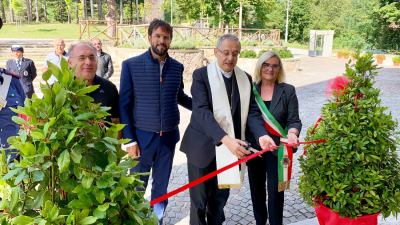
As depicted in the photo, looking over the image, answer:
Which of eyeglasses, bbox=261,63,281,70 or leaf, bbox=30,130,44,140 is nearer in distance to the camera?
leaf, bbox=30,130,44,140

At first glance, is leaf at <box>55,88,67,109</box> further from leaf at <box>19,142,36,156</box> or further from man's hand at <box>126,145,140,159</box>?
man's hand at <box>126,145,140,159</box>

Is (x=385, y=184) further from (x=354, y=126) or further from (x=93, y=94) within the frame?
(x=93, y=94)

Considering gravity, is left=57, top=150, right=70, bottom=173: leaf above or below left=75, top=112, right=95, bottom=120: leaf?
below

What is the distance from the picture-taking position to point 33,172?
4.33 ft

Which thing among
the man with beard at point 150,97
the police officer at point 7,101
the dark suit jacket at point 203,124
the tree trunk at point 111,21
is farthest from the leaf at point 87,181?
the tree trunk at point 111,21

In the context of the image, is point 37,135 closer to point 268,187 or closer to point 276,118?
point 276,118

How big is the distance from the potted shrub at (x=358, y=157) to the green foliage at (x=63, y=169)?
1977 mm

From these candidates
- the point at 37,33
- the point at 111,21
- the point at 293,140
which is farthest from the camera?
Answer: the point at 37,33

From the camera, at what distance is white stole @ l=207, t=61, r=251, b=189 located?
3125 mm

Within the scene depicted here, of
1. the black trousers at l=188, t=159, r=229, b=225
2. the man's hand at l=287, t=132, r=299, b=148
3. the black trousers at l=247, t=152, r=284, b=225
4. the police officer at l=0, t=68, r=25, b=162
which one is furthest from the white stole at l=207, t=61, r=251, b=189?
the police officer at l=0, t=68, r=25, b=162

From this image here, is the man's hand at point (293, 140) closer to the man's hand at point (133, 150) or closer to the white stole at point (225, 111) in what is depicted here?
the white stole at point (225, 111)

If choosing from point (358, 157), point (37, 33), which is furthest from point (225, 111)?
point (37, 33)

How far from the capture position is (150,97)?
3410 mm

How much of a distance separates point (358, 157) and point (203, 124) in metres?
1.23
